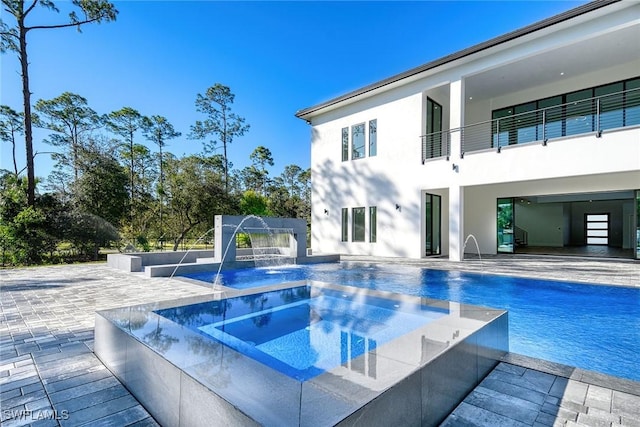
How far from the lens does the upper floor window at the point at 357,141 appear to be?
50.0ft

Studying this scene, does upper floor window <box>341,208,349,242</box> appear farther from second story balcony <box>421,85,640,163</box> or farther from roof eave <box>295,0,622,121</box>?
roof eave <box>295,0,622,121</box>

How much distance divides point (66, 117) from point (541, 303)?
89.5 ft

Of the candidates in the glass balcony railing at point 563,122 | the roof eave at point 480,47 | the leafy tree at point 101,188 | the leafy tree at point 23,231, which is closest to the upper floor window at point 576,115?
the glass balcony railing at point 563,122

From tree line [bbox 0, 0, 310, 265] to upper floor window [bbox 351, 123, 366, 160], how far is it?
873 centimetres

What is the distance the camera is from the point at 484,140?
44.2 feet

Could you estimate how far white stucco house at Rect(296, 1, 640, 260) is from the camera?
9.50m

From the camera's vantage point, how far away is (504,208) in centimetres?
1438

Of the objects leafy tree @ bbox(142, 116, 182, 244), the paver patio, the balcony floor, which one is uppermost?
leafy tree @ bbox(142, 116, 182, 244)

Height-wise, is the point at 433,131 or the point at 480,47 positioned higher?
the point at 480,47

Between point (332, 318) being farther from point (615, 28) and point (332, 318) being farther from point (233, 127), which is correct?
point (233, 127)

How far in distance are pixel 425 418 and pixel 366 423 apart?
0.67 meters

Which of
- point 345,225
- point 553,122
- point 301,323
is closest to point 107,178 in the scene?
point 345,225

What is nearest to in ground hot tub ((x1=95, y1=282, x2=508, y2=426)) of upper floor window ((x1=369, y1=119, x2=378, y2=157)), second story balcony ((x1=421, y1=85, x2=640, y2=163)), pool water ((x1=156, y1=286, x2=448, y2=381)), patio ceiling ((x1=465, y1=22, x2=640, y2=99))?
pool water ((x1=156, y1=286, x2=448, y2=381))

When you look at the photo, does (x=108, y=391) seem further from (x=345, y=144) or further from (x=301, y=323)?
(x=345, y=144)
